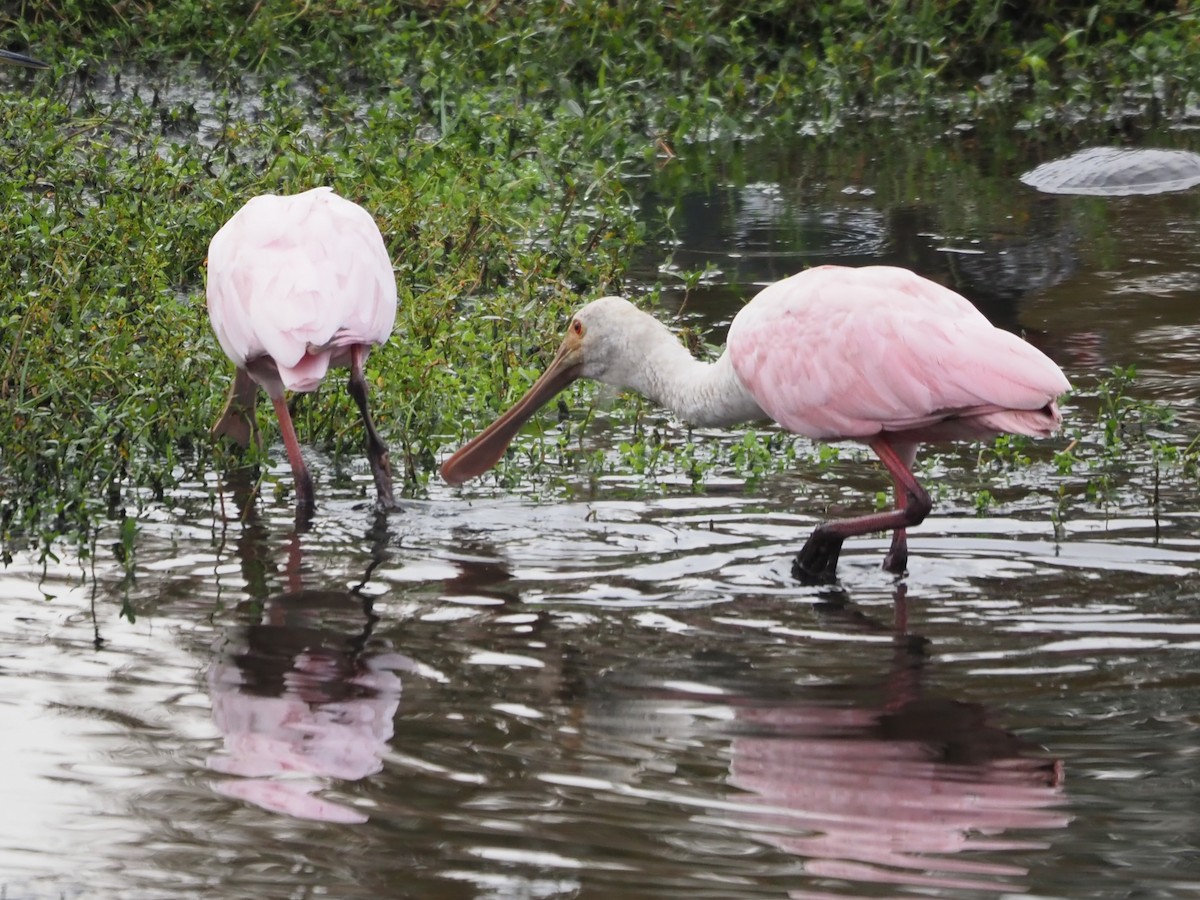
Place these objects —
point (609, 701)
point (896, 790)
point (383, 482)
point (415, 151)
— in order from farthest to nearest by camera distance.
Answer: point (415, 151) → point (383, 482) → point (609, 701) → point (896, 790)

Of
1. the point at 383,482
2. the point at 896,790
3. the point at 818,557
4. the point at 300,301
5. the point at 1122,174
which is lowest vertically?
the point at 896,790

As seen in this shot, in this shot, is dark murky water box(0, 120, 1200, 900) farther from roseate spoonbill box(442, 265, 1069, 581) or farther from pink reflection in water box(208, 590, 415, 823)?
roseate spoonbill box(442, 265, 1069, 581)

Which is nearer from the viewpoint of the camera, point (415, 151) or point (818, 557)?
point (818, 557)

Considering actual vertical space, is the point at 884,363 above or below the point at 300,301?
below

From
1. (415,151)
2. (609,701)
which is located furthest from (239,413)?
(415,151)

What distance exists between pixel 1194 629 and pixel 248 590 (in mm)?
2394

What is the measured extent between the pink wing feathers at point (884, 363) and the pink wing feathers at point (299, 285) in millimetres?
1166

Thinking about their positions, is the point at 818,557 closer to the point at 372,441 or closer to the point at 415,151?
the point at 372,441

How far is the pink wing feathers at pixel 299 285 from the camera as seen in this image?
6008 millimetres

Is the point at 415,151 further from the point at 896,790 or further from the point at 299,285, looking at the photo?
the point at 896,790

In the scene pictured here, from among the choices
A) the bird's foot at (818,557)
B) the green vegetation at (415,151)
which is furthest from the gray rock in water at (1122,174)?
the bird's foot at (818,557)

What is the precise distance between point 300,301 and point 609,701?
1963 millimetres

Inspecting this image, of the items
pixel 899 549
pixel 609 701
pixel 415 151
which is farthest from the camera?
pixel 415 151

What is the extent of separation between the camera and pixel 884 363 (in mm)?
5496
